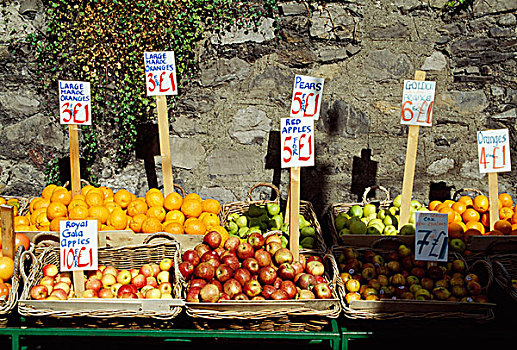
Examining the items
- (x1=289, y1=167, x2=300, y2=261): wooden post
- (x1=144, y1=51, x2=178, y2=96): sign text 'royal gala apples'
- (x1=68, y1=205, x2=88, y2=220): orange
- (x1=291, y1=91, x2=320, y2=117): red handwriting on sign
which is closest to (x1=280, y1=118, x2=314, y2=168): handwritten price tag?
(x1=289, y1=167, x2=300, y2=261): wooden post

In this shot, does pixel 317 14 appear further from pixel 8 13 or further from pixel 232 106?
pixel 8 13

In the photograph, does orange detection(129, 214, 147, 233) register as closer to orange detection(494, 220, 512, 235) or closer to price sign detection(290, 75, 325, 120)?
price sign detection(290, 75, 325, 120)

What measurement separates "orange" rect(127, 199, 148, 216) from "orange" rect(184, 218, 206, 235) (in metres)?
0.32

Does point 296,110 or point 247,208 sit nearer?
point 296,110

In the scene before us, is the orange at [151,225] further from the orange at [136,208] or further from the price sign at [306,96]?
the price sign at [306,96]

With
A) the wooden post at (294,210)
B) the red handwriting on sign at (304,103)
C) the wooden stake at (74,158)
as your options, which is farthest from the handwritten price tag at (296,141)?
the wooden stake at (74,158)

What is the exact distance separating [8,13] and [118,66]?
2.76ft

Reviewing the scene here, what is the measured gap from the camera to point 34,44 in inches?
144

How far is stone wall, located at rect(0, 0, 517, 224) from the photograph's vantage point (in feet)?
12.0

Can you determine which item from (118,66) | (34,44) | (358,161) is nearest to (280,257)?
(358,161)

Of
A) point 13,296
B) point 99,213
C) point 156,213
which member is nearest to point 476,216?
point 156,213

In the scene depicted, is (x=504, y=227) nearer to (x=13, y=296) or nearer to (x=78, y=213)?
(x=78, y=213)

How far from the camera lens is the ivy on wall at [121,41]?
3602 millimetres

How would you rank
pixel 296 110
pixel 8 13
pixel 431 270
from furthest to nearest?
pixel 8 13 < pixel 296 110 < pixel 431 270
